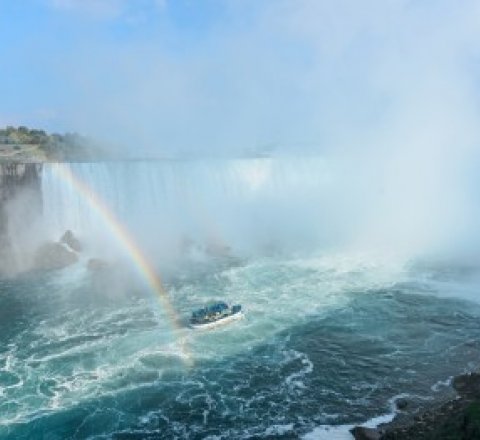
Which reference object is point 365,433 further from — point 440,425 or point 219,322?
point 219,322

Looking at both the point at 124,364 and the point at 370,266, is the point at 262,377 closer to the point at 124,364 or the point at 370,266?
the point at 124,364

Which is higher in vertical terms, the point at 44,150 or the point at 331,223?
the point at 44,150

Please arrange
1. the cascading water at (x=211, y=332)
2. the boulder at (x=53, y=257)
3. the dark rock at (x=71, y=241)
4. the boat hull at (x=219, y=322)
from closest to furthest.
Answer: the cascading water at (x=211, y=332)
the boat hull at (x=219, y=322)
the boulder at (x=53, y=257)
the dark rock at (x=71, y=241)

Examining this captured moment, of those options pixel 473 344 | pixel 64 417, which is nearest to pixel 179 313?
pixel 64 417

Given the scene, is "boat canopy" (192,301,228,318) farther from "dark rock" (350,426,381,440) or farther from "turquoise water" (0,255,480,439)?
"dark rock" (350,426,381,440)

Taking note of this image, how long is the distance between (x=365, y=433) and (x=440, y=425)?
2.10m

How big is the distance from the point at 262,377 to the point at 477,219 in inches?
1253

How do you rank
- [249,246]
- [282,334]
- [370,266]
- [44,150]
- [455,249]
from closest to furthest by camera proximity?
[282,334]
[370,266]
[455,249]
[249,246]
[44,150]

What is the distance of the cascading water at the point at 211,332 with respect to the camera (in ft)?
61.9

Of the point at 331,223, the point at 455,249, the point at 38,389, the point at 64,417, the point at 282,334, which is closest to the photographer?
the point at 64,417

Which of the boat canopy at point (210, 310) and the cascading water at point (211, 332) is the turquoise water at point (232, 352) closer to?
the cascading water at point (211, 332)

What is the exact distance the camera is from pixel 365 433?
16703 millimetres

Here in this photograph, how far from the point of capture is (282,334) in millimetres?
24625

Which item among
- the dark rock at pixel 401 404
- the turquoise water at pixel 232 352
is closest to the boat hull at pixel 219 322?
the turquoise water at pixel 232 352
